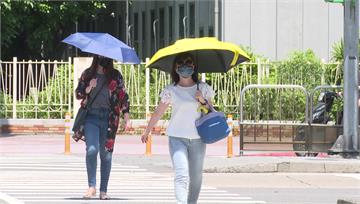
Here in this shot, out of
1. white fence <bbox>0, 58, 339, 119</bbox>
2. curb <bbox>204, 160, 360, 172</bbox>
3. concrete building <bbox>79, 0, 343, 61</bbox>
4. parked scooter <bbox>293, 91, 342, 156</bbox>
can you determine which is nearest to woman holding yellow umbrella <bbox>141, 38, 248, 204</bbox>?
curb <bbox>204, 160, 360, 172</bbox>

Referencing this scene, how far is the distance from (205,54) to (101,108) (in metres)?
2.00

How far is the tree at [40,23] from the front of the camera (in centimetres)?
3616

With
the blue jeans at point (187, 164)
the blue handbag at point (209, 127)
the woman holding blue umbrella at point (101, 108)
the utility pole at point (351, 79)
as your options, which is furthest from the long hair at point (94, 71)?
the utility pole at point (351, 79)

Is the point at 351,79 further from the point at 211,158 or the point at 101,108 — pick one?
the point at 101,108

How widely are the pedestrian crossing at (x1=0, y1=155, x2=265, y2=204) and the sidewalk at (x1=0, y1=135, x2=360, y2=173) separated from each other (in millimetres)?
1140

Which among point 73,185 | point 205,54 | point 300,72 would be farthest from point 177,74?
point 300,72

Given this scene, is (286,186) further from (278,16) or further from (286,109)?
(278,16)

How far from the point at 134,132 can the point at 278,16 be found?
8.99 meters

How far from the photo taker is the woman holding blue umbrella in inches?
486

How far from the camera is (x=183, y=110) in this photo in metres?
10.4

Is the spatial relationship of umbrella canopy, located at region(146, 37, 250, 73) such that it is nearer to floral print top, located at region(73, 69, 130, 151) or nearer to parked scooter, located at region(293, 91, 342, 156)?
floral print top, located at region(73, 69, 130, 151)

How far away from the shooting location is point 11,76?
29.7 meters

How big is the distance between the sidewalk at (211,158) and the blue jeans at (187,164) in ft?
22.4

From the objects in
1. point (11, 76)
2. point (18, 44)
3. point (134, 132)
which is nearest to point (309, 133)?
point (134, 132)
